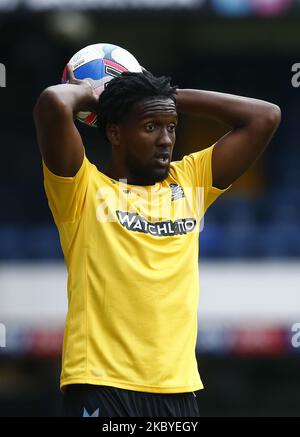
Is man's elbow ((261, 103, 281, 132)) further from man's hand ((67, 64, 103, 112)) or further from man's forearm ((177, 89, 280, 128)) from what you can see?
man's hand ((67, 64, 103, 112))

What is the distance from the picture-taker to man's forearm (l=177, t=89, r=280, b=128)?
412 centimetres

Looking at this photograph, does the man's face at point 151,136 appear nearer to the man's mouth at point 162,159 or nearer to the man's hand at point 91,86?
the man's mouth at point 162,159

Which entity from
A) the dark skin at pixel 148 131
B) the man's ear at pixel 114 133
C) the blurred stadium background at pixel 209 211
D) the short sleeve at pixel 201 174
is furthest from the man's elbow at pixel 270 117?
the blurred stadium background at pixel 209 211

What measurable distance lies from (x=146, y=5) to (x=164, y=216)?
8.31 m

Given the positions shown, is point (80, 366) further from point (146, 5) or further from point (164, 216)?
point (146, 5)

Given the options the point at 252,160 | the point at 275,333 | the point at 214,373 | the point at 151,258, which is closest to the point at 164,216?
the point at 151,258

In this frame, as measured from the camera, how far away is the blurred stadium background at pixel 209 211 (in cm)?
1181

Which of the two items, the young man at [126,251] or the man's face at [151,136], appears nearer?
the young man at [126,251]

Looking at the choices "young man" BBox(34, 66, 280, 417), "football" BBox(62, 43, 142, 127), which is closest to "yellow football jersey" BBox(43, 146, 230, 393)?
"young man" BBox(34, 66, 280, 417)

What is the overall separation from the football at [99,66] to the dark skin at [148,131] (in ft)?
0.15

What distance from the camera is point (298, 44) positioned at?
14.7m

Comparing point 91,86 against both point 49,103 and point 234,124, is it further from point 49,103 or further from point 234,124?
point 234,124

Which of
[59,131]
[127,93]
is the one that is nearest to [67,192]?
[59,131]

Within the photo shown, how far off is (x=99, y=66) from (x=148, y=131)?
0.47 meters
